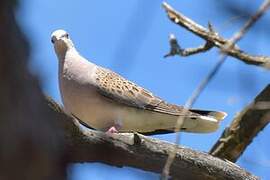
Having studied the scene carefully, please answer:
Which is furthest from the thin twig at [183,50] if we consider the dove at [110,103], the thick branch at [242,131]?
the dove at [110,103]

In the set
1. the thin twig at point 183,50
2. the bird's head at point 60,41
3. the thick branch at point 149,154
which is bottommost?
the thick branch at point 149,154

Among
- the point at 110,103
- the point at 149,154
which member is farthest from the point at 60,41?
the point at 149,154

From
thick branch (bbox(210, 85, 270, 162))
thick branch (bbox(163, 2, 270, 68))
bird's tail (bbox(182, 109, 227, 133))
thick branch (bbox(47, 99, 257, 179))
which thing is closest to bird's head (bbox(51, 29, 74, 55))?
bird's tail (bbox(182, 109, 227, 133))

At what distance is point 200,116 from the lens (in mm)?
5164

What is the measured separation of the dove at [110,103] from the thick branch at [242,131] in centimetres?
87

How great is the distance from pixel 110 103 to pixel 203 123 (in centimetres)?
73

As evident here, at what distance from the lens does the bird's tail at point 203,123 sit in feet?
16.7

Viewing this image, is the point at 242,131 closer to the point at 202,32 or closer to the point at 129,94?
the point at 202,32

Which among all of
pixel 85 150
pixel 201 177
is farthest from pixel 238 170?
pixel 85 150

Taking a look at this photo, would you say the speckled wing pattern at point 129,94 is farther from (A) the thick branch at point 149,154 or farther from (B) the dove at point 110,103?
(A) the thick branch at point 149,154

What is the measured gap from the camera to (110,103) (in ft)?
16.9

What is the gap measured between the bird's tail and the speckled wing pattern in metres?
0.06

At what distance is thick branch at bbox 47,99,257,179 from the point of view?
3117 mm

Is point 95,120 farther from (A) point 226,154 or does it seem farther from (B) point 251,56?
(B) point 251,56
